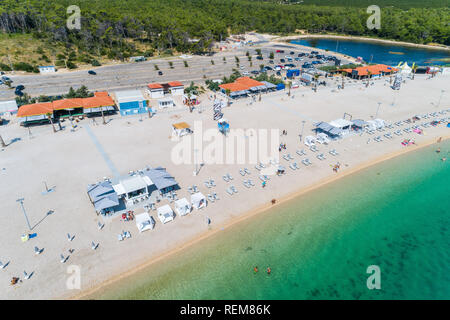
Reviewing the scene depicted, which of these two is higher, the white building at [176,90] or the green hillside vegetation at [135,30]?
the green hillside vegetation at [135,30]

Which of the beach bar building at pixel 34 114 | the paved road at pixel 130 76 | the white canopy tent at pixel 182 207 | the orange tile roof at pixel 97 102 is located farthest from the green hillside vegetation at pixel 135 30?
the white canopy tent at pixel 182 207

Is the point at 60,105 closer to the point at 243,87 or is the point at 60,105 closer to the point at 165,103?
the point at 165,103

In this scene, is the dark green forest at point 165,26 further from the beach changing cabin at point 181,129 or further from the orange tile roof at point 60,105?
the beach changing cabin at point 181,129

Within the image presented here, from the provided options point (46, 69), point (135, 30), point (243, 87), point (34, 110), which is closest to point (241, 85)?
point (243, 87)

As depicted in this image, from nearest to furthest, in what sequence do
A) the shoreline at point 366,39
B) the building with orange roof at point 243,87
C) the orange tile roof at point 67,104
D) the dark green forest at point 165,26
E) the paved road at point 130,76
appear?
the orange tile roof at point 67,104 → the building with orange roof at point 243,87 → the paved road at point 130,76 → the dark green forest at point 165,26 → the shoreline at point 366,39

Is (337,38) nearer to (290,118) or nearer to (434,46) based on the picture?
(434,46)

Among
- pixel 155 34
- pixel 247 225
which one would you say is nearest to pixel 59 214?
pixel 247 225
